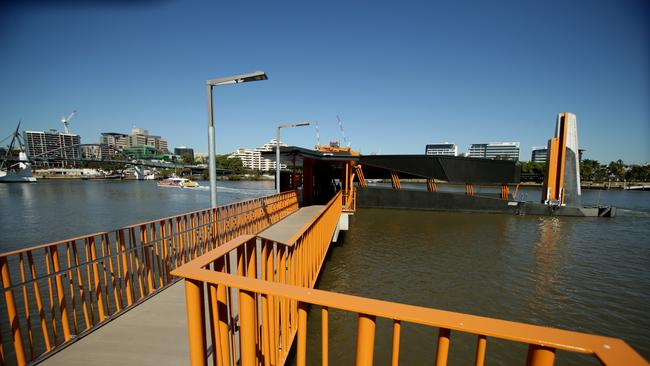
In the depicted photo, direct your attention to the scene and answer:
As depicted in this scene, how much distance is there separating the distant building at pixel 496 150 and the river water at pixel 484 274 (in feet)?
581

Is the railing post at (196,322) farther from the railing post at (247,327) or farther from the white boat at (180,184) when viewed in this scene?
the white boat at (180,184)

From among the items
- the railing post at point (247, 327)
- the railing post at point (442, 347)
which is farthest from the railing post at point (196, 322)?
the railing post at point (442, 347)

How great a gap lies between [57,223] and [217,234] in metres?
17.8

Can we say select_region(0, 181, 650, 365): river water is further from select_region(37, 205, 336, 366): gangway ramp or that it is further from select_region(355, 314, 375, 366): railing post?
select_region(355, 314, 375, 366): railing post

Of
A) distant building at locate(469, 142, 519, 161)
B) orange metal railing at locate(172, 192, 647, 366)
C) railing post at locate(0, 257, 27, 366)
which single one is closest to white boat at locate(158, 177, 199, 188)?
railing post at locate(0, 257, 27, 366)

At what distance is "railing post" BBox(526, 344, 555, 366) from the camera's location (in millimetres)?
1124

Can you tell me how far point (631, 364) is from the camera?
37.9 inches

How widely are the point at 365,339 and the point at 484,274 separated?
919cm

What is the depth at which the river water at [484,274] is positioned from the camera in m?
5.40

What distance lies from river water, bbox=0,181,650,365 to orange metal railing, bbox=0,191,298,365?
134 inches

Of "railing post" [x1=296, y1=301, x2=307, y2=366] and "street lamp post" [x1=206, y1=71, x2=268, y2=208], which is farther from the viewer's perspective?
"street lamp post" [x1=206, y1=71, x2=268, y2=208]

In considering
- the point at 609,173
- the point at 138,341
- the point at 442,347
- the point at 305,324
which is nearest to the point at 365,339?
the point at 442,347

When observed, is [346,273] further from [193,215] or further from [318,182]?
[318,182]

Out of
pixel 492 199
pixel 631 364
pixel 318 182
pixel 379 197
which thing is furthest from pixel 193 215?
pixel 492 199
